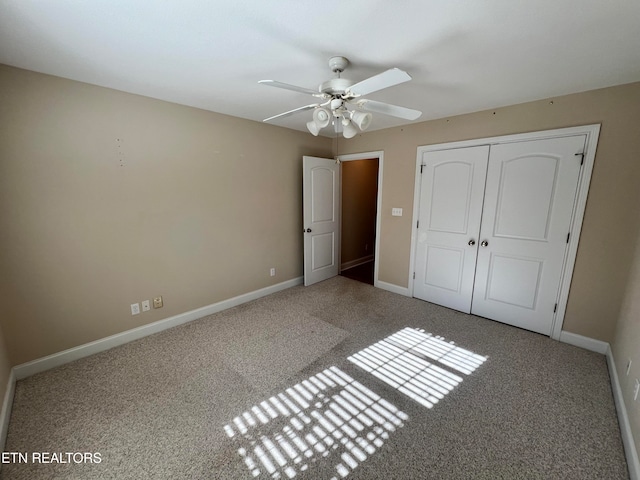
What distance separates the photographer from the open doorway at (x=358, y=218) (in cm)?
471

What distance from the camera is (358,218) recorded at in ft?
16.6

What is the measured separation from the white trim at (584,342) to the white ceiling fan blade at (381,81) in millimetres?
2912

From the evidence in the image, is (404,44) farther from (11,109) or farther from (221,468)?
(11,109)

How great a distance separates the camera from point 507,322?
→ 2.91 meters

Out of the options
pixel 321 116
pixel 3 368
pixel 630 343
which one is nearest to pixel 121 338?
pixel 3 368

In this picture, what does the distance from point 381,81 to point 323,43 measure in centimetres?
47

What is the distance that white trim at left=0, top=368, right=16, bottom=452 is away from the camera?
154 centimetres

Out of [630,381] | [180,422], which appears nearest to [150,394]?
[180,422]

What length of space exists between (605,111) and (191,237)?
13.3 ft

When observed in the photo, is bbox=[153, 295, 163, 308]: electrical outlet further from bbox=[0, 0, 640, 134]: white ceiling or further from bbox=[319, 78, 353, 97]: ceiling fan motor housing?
bbox=[319, 78, 353, 97]: ceiling fan motor housing

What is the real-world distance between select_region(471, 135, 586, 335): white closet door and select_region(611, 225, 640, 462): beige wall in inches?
18.4

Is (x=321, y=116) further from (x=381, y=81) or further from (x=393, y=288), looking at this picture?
(x=393, y=288)

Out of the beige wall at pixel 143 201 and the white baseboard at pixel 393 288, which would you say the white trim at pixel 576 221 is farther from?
the white baseboard at pixel 393 288

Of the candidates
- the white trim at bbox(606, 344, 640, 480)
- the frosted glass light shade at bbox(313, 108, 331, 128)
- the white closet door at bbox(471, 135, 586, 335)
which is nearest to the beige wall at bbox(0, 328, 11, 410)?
the frosted glass light shade at bbox(313, 108, 331, 128)
